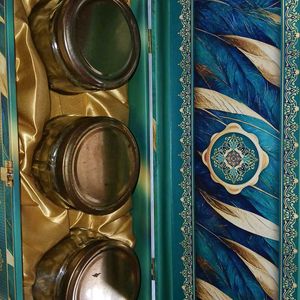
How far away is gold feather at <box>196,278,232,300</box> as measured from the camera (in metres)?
1.39

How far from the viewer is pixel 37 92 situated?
123 cm

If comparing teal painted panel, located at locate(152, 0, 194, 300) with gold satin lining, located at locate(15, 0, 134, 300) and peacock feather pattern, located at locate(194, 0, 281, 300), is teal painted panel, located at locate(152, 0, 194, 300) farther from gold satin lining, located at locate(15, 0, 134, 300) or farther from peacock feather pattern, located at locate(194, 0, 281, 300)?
gold satin lining, located at locate(15, 0, 134, 300)

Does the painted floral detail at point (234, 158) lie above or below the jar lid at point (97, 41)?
below

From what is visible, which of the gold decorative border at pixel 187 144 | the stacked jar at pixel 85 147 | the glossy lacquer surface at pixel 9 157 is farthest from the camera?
the gold decorative border at pixel 187 144

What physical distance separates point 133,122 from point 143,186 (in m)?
0.21

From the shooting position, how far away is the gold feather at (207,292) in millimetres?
1395

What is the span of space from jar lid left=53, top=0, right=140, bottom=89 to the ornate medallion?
34cm

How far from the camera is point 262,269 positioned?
1312 mm

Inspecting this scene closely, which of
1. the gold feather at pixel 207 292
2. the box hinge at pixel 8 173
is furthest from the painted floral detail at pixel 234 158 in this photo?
the box hinge at pixel 8 173

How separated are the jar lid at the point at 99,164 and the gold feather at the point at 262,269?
39cm

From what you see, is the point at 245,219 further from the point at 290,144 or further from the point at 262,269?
the point at 290,144

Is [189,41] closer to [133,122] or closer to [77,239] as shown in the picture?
[133,122]

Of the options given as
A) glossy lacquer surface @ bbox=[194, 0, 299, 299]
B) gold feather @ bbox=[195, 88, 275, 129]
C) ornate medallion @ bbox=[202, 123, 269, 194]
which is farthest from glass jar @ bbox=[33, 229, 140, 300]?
gold feather @ bbox=[195, 88, 275, 129]

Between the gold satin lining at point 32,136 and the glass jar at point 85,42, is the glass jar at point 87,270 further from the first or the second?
the glass jar at point 85,42
